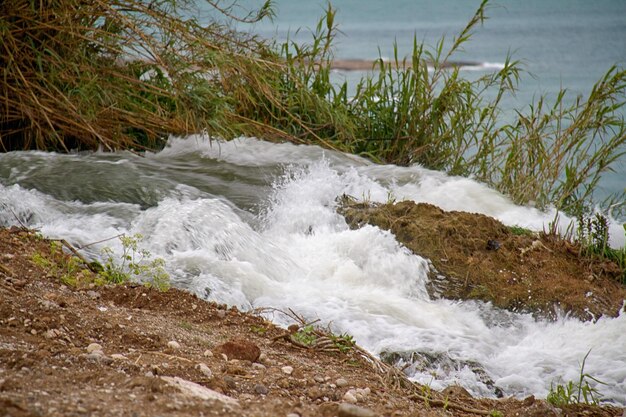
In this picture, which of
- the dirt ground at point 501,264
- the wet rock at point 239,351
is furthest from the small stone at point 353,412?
the dirt ground at point 501,264

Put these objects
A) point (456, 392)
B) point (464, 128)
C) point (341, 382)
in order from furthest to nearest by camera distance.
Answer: point (464, 128) → point (456, 392) → point (341, 382)

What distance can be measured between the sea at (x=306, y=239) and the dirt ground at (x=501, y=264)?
Answer: 79 mm

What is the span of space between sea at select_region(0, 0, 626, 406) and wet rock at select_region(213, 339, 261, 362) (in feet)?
2.63

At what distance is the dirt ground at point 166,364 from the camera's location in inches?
82.4

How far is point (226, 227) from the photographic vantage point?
459cm

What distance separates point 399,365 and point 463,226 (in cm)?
132

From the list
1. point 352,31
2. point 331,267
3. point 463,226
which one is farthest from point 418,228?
point 352,31

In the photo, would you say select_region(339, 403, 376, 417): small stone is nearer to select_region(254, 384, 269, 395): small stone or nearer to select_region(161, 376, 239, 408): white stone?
select_region(161, 376, 239, 408): white stone

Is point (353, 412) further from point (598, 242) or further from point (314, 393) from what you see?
point (598, 242)

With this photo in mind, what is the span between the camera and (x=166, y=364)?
101 inches

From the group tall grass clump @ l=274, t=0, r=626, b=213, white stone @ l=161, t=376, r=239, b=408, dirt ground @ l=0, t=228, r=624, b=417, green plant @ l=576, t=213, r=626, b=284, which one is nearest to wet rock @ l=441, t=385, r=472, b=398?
dirt ground @ l=0, t=228, r=624, b=417

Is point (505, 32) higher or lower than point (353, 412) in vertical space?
higher

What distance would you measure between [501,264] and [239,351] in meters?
1.99

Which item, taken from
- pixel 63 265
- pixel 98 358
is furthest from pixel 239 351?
pixel 63 265
